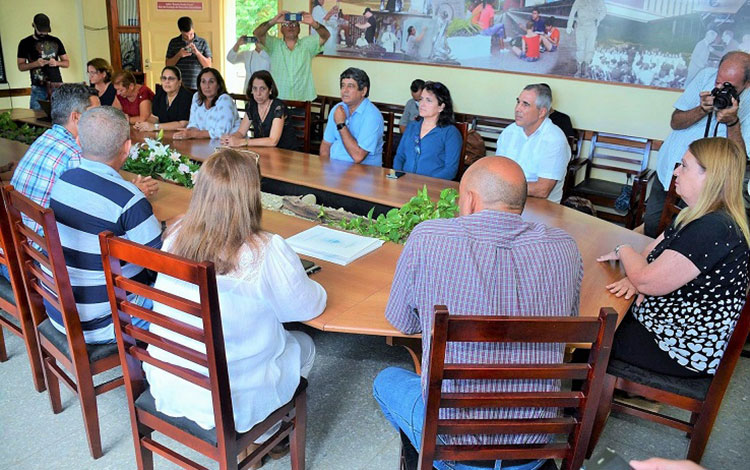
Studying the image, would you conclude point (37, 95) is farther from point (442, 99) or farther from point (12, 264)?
point (12, 264)

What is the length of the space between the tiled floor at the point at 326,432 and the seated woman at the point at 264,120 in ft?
6.48

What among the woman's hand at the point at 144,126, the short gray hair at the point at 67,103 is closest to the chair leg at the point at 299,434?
the short gray hair at the point at 67,103

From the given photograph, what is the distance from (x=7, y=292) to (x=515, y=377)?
1999mm

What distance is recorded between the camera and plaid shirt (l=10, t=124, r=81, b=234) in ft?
7.51

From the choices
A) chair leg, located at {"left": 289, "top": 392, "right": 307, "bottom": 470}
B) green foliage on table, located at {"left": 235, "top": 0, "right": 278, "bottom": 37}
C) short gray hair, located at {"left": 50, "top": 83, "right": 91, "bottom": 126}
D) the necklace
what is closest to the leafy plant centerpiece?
short gray hair, located at {"left": 50, "top": 83, "right": 91, "bottom": 126}

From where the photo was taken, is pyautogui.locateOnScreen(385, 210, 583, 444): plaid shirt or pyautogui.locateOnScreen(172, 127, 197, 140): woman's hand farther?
pyautogui.locateOnScreen(172, 127, 197, 140): woman's hand

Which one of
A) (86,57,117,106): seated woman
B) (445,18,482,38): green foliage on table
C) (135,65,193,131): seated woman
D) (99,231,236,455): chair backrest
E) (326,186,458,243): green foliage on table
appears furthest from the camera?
(445,18,482,38): green foliage on table

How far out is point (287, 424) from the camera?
176 centimetres

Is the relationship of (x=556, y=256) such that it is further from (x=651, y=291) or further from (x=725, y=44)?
(x=725, y=44)

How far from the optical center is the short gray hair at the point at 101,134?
1964 mm

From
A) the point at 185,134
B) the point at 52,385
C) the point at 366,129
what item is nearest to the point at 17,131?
the point at 185,134

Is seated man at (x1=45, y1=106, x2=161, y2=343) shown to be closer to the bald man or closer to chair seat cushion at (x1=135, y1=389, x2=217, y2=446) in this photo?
chair seat cushion at (x1=135, y1=389, x2=217, y2=446)

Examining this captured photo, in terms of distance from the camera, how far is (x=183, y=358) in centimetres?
149

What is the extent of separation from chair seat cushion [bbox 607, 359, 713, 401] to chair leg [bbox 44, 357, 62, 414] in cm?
195
